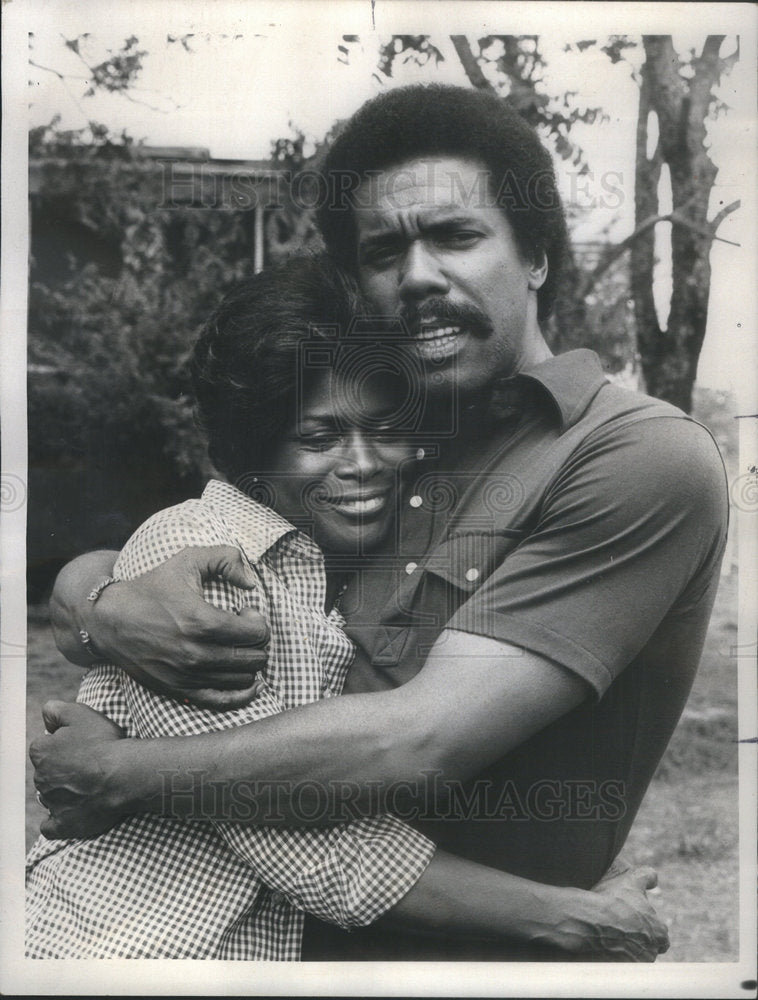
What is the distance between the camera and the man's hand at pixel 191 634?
263 centimetres

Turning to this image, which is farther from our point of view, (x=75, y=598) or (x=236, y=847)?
(x=75, y=598)

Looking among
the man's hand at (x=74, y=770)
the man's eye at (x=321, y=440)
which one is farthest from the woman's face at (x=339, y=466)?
the man's hand at (x=74, y=770)

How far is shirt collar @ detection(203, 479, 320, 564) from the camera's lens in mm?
2721

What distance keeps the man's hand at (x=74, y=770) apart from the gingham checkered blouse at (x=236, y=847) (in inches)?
1.6

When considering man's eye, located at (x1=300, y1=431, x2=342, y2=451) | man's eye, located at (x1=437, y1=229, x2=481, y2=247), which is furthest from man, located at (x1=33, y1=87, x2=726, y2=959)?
man's eye, located at (x1=300, y1=431, x2=342, y2=451)

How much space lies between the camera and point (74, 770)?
277cm

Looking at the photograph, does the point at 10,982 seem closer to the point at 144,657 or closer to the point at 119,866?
the point at 119,866

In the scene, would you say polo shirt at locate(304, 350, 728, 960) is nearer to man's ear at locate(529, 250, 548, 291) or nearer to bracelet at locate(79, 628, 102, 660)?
man's ear at locate(529, 250, 548, 291)

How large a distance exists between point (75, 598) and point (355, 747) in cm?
88

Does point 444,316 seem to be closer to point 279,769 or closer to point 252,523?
point 252,523

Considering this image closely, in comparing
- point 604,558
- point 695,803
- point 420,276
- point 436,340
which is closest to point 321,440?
point 436,340

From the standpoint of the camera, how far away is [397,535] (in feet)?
9.16

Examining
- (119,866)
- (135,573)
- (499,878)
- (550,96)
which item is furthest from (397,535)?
(550,96)

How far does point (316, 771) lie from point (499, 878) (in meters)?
0.56
